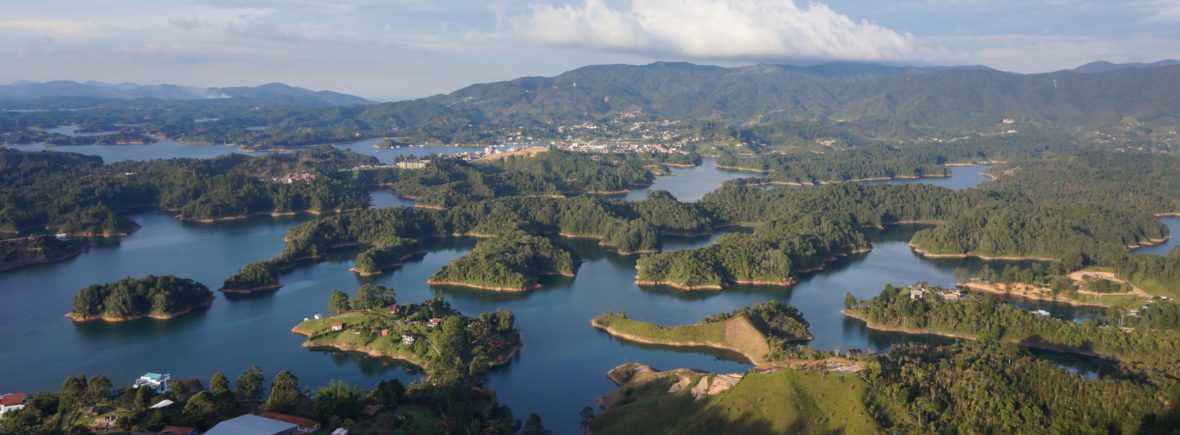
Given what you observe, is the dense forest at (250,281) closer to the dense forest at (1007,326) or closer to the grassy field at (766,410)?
the grassy field at (766,410)

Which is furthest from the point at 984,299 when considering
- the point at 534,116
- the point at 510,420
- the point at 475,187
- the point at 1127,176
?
the point at 534,116

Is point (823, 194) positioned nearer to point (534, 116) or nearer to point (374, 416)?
point (374, 416)

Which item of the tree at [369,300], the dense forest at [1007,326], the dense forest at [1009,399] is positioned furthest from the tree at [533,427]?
the dense forest at [1007,326]

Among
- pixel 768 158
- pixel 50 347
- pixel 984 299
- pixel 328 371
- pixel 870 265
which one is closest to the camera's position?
pixel 328 371

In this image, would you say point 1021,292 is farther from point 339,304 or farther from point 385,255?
point 385,255

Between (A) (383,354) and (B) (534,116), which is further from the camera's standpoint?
(B) (534,116)
